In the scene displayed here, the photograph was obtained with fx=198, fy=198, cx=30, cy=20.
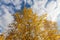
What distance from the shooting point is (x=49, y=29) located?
237cm

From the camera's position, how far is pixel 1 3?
95.3 inches

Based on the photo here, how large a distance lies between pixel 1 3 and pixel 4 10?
93 millimetres

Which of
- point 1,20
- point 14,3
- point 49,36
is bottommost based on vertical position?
point 49,36

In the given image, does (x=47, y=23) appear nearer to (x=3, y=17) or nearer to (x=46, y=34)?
(x=46, y=34)

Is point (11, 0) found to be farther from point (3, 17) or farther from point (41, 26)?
point (41, 26)

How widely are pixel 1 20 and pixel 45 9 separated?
1.80ft

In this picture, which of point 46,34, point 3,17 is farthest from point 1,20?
point 46,34

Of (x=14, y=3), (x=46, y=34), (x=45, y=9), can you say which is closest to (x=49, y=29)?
(x=46, y=34)

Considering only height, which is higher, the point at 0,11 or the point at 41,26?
the point at 0,11

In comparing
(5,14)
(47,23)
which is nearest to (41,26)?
(47,23)

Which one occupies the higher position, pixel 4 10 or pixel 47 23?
pixel 4 10

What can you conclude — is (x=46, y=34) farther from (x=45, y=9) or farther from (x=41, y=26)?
(x=45, y=9)

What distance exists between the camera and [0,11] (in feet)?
7.93

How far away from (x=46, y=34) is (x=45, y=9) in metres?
0.30
